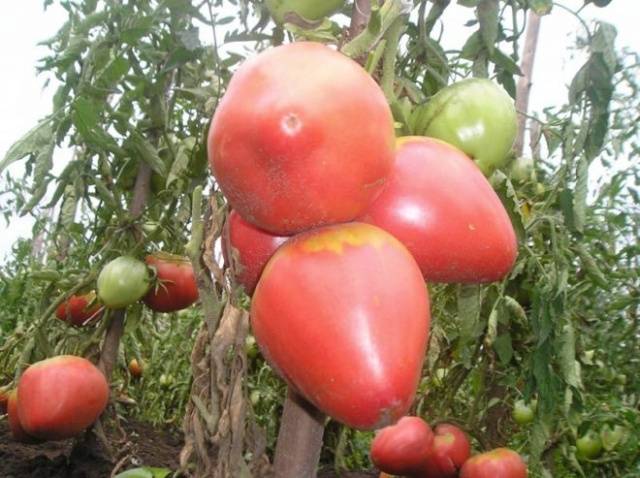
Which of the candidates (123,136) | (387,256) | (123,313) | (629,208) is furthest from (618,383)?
(387,256)

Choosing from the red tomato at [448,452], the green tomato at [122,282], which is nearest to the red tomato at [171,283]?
the green tomato at [122,282]

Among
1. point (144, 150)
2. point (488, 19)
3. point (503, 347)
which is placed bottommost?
point (503, 347)

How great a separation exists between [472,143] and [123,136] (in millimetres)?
1017

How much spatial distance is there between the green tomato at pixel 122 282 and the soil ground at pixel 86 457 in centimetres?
31

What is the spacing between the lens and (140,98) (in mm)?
1356

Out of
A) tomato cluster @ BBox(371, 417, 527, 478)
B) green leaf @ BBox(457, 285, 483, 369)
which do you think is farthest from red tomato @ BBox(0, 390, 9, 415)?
green leaf @ BBox(457, 285, 483, 369)

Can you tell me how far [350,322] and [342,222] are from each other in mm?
81

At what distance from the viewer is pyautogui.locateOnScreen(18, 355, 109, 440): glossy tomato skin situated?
1.40 m

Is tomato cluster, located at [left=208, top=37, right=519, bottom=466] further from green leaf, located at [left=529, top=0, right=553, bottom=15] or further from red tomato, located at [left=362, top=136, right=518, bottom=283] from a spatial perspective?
green leaf, located at [left=529, top=0, right=553, bottom=15]

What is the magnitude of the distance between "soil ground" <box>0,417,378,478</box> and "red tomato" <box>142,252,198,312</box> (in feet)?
1.02

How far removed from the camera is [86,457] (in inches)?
61.1

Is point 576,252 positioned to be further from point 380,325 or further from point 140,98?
point 380,325

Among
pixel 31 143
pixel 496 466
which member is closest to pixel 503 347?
pixel 496 466

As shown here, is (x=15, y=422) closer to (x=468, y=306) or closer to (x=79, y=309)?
(x=79, y=309)
